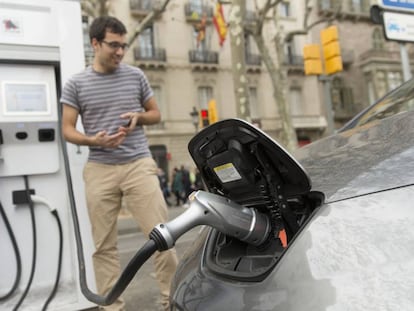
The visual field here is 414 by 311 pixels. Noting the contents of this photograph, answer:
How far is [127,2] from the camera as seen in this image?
22031 millimetres

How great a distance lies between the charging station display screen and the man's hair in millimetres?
460

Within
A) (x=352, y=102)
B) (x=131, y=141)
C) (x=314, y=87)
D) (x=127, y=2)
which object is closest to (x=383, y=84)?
(x=352, y=102)

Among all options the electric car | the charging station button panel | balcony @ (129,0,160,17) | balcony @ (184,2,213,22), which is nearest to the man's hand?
the charging station button panel

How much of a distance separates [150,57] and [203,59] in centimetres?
303

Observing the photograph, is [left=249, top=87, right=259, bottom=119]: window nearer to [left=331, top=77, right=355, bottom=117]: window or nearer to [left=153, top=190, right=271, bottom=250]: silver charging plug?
[left=331, top=77, right=355, bottom=117]: window

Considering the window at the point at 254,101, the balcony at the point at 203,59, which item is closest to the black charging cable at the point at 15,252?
the balcony at the point at 203,59

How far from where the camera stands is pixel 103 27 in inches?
96.3

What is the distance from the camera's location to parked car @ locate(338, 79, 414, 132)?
6.18 feet

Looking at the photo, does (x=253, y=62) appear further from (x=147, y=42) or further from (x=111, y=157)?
(x=111, y=157)

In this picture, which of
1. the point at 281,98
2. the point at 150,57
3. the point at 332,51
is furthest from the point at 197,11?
the point at 332,51

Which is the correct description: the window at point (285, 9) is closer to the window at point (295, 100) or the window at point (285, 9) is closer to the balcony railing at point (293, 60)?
the balcony railing at point (293, 60)

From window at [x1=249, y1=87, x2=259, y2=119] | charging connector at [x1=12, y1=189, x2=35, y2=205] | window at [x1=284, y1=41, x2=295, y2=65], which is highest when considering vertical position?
window at [x1=284, y1=41, x2=295, y2=65]

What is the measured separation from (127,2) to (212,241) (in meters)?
22.7

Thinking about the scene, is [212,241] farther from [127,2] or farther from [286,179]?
[127,2]
